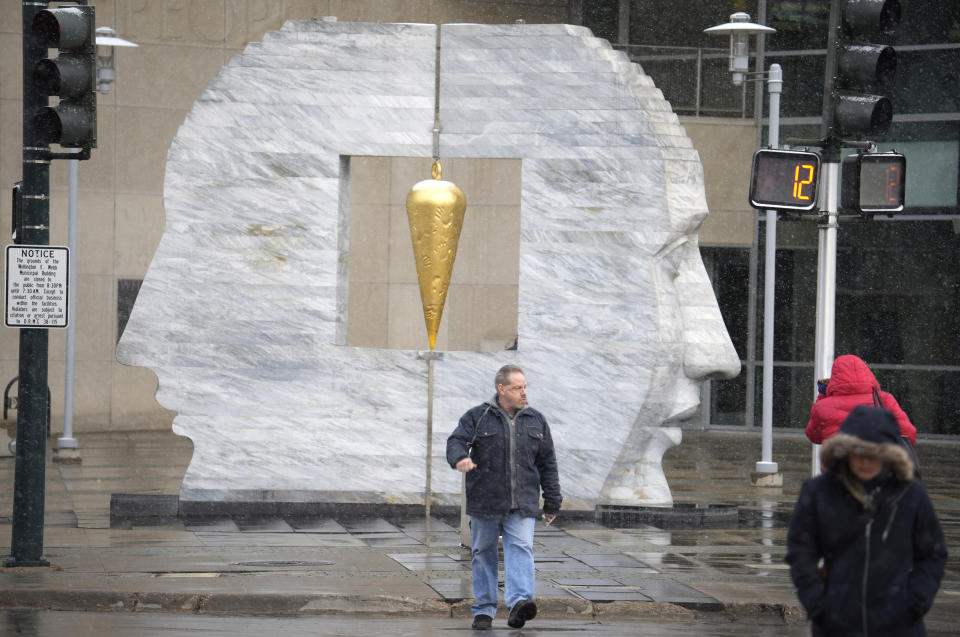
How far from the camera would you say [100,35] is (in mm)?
20250

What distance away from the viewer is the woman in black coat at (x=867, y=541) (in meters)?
5.58

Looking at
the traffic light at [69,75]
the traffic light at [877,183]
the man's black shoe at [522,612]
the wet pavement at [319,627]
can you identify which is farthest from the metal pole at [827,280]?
the traffic light at [69,75]

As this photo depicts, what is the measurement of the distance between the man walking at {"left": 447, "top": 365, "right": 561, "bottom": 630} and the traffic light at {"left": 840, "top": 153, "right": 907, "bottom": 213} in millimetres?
3653

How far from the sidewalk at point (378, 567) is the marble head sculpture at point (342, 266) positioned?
2.41ft

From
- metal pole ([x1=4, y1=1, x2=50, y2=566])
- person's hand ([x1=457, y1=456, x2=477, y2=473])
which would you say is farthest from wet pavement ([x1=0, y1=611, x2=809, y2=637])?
metal pole ([x1=4, y1=1, x2=50, y2=566])

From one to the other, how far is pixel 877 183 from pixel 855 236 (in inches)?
623

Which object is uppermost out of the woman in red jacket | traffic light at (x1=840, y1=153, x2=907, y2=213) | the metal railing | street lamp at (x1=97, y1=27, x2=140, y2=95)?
the metal railing

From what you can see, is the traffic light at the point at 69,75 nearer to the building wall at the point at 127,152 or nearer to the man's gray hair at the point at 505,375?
the man's gray hair at the point at 505,375

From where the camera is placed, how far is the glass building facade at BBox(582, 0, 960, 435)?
26.4 m

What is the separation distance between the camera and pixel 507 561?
9.38 metres

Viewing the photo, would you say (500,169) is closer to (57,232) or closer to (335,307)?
(57,232)

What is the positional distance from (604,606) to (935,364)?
18.1 m

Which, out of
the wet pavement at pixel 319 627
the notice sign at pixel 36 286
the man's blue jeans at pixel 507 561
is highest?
the notice sign at pixel 36 286

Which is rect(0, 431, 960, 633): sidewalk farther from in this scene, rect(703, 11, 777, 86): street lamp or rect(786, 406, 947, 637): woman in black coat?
rect(703, 11, 777, 86): street lamp
